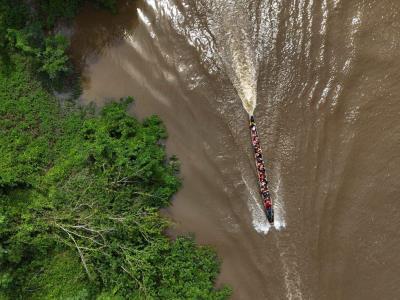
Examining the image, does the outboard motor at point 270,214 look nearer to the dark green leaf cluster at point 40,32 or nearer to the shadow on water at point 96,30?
the shadow on water at point 96,30

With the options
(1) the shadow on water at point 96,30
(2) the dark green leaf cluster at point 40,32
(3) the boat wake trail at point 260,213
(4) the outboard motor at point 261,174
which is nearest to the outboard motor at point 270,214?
(4) the outboard motor at point 261,174

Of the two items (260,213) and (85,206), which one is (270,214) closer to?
(260,213)

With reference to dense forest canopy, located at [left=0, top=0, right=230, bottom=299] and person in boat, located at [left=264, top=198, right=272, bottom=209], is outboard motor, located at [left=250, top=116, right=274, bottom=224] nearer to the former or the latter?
person in boat, located at [left=264, top=198, right=272, bottom=209]

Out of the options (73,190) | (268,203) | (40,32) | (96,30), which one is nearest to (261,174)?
(268,203)

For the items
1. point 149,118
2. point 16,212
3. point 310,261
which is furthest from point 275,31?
point 16,212

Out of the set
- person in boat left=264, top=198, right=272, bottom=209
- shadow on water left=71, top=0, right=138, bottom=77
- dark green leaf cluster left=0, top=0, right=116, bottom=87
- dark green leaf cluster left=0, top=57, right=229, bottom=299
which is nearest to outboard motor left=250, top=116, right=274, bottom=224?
person in boat left=264, top=198, right=272, bottom=209

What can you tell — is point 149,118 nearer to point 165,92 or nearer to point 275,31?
point 165,92
